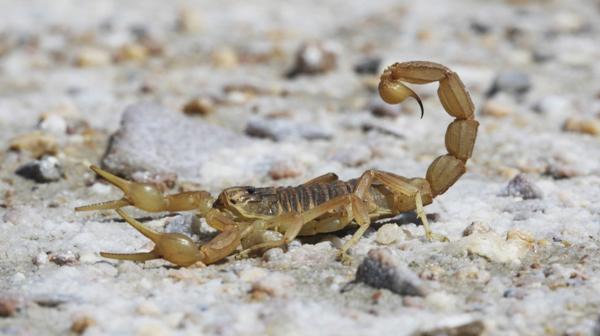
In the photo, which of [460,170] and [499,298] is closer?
[499,298]

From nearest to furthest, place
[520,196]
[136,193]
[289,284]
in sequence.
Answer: [289,284] < [136,193] < [520,196]

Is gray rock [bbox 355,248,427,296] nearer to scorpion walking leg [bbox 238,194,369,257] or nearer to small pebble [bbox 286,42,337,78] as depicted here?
scorpion walking leg [bbox 238,194,369,257]

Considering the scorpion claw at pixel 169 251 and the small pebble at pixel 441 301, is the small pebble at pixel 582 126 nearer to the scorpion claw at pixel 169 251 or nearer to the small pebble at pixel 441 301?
the small pebble at pixel 441 301

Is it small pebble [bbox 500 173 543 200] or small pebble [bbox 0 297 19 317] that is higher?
small pebble [bbox 500 173 543 200]

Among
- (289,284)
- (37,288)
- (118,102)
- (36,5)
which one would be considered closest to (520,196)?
(289,284)

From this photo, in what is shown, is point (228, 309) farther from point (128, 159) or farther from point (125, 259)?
point (128, 159)

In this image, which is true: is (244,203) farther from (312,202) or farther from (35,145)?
(35,145)

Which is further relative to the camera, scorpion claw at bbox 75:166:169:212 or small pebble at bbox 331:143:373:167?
small pebble at bbox 331:143:373:167

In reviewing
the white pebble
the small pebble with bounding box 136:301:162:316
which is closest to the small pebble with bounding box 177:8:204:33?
the white pebble
